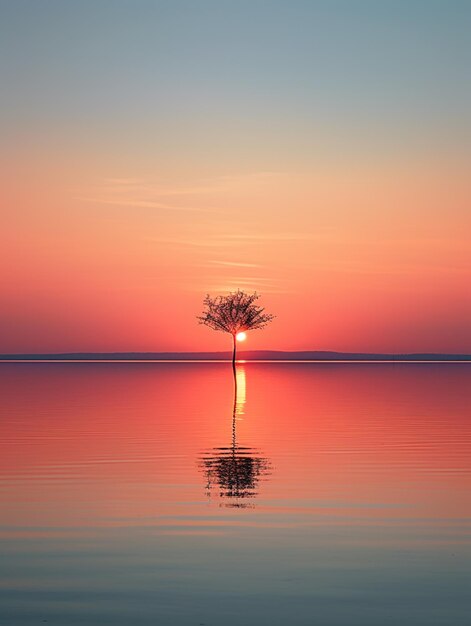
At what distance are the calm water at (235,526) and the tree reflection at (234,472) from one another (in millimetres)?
75

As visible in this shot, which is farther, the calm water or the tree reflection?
the tree reflection

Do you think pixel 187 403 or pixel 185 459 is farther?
pixel 187 403

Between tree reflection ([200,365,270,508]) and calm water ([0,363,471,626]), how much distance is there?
7 centimetres

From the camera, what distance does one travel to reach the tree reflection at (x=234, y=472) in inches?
890

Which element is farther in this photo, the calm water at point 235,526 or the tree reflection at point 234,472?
the tree reflection at point 234,472

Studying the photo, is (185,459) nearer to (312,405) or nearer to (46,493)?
(46,493)

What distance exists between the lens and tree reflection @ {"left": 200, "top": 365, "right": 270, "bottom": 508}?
2261 centimetres

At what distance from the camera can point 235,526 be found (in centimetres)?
1848

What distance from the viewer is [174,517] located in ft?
64.1

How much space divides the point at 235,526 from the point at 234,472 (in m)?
8.12

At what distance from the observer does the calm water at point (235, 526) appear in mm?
12945

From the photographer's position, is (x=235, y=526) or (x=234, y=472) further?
(x=234, y=472)

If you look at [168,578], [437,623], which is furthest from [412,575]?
[168,578]

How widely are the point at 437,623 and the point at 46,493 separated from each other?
12.8 m
